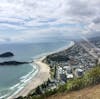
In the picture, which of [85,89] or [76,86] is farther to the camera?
[76,86]

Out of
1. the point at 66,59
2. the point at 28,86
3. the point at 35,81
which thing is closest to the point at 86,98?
the point at 28,86

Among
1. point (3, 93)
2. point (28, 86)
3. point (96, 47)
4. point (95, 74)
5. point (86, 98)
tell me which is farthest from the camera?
point (96, 47)

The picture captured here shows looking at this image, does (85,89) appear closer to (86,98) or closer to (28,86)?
(86,98)

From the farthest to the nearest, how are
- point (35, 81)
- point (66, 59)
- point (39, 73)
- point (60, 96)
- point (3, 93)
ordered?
1. point (66, 59)
2. point (39, 73)
3. point (35, 81)
4. point (3, 93)
5. point (60, 96)

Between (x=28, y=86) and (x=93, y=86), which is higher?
(x=93, y=86)

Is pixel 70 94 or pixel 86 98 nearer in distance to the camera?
pixel 86 98

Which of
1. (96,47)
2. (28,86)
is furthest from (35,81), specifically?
(96,47)

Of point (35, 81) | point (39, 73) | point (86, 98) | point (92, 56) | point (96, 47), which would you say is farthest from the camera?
point (92, 56)

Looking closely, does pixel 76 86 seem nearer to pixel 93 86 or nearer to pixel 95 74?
pixel 93 86

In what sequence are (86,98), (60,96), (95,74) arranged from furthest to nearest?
(95,74)
(60,96)
(86,98)
